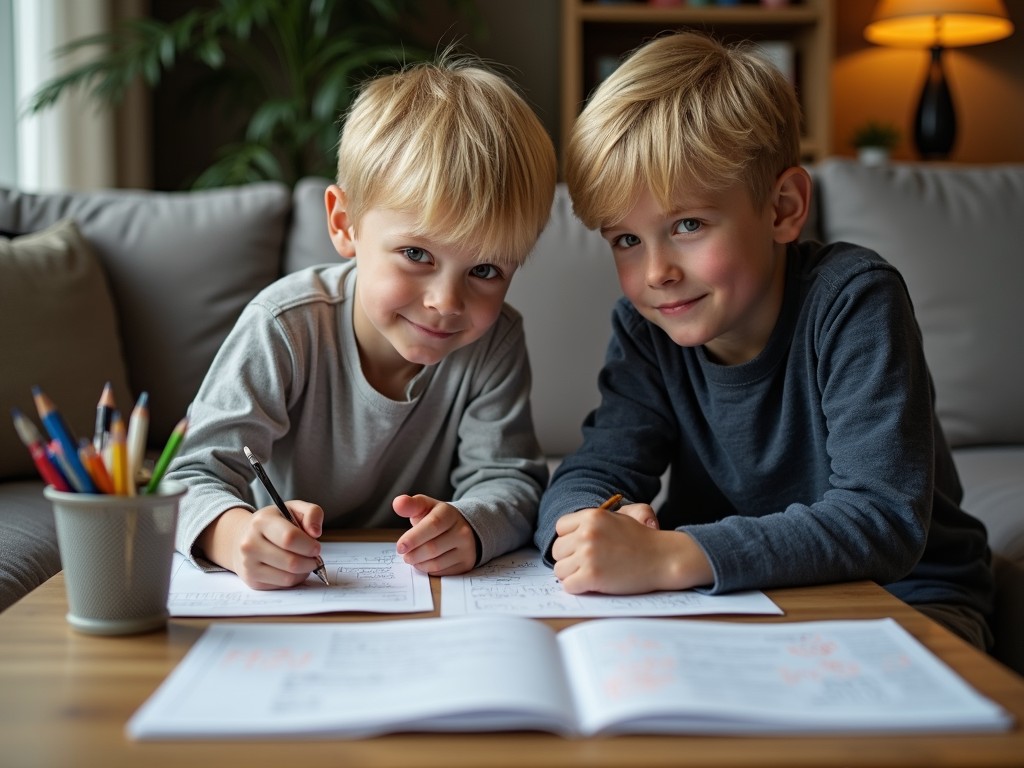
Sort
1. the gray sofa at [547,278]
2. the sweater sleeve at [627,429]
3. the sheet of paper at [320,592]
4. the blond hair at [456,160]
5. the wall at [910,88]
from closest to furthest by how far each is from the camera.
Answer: the sheet of paper at [320,592], the blond hair at [456,160], the sweater sleeve at [627,429], the gray sofa at [547,278], the wall at [910,88]

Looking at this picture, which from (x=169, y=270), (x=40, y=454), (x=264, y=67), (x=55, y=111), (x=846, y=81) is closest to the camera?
(x=40, y=454)

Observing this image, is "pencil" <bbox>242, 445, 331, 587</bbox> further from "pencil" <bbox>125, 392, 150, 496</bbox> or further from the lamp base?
the lamp base

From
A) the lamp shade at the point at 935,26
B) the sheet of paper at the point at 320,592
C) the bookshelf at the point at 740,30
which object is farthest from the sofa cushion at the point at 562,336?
the lamp shade at the point at 935,26

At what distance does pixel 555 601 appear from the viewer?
0.83m

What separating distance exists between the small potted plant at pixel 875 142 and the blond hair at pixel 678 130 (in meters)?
2.24

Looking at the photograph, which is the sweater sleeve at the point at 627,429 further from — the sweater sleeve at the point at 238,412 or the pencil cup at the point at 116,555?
the pencil cup at the point at 116,555

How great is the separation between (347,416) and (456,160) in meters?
0.34

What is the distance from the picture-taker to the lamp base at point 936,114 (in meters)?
3.23

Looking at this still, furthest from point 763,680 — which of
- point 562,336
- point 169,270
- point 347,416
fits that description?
point 169,270

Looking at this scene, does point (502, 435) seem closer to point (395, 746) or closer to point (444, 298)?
point (444, 298)

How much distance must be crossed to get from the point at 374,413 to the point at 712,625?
575 mm

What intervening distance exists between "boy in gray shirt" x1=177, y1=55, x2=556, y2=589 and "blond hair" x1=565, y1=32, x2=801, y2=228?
6 cm

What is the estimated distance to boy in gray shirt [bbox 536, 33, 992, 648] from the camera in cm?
89

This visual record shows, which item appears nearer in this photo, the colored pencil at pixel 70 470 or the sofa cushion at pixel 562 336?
the colored pencil at pixel 70 470
